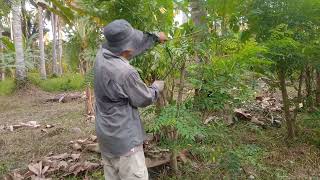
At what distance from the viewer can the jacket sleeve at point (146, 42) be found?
11.2ft

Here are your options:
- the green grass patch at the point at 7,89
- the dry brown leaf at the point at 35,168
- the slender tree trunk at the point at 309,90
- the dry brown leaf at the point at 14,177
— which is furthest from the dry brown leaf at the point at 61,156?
the green grass patch at the point at 7,89

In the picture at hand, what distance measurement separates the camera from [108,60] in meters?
3.25

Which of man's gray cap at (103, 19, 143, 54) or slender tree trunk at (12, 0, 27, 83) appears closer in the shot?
man's gray cap at (103, 19, 143, 54)

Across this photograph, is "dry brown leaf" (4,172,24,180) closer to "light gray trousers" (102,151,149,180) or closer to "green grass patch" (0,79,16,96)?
"light gray trousers" (102,151,149,180)

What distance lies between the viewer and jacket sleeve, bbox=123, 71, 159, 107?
3.17 metres

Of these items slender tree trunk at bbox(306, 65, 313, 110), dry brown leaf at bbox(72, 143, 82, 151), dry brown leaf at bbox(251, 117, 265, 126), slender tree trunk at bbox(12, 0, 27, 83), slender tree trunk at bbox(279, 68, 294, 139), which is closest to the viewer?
slender tree trunk at bbox(279, 68, 294, 139)

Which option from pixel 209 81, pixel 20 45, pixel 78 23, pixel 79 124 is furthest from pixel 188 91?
pixel 20 45

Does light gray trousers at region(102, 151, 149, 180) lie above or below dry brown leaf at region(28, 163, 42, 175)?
above

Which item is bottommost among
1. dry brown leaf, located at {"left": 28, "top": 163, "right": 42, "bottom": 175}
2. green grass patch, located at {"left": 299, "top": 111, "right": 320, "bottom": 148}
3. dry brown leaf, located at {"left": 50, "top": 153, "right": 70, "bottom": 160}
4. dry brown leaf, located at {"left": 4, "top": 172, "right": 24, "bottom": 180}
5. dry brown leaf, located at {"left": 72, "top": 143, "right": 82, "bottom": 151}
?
dry brown leaf, located at {"left": 4, "top": 172, "right": 24, "bottom": 180}

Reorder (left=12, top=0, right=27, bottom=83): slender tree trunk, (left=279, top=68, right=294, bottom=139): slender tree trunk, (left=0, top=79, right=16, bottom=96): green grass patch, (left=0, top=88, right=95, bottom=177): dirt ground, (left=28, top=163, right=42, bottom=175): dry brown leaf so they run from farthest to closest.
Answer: (left=0, top=79, right=16, bottom=96): green grass patch < (left=12, top=0, right=27, bottom=83): slender tree trunk < (left=0, top=88, right=95, bottom=177): dirt ground < (left=279, top=68, right=294, bottom=139): slender tree trunk < (left=28, top=163, right=42, bottom=175): dry brown leaf

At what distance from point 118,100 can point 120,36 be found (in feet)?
1.68

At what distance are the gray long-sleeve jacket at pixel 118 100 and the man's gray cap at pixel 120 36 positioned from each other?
7 cm

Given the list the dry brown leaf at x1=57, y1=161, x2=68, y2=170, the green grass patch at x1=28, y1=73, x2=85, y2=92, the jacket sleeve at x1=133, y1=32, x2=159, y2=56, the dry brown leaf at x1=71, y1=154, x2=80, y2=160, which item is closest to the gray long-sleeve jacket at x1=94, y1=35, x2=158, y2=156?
the jacket sleeve at x1=133, y1=32, x2=159, y2=56

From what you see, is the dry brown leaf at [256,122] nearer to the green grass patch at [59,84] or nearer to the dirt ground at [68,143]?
the dirt ground at [68,143]
